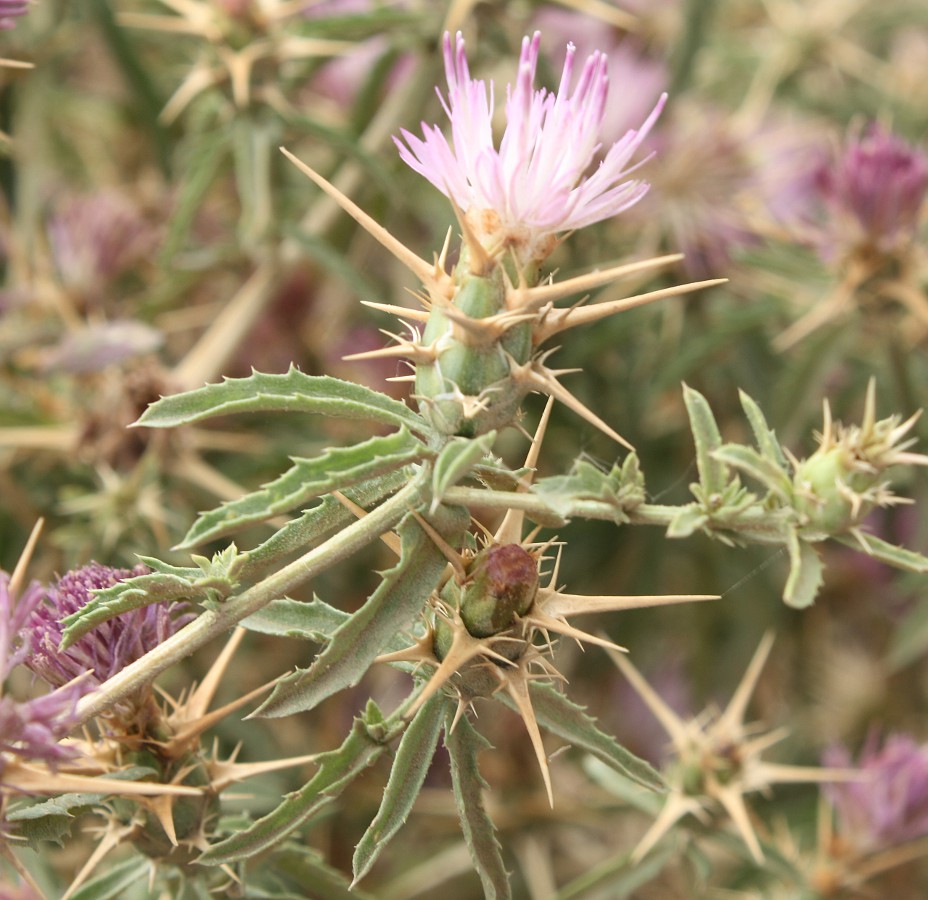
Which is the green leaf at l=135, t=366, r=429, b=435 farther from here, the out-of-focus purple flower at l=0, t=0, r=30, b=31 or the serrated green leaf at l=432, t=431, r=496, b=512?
the out-of-focus purple flower at l=0, t=0, r=30, b=31

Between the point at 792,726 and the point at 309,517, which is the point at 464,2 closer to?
the point at 309,517

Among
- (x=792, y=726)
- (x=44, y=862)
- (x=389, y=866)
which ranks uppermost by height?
(x=44, y=862)

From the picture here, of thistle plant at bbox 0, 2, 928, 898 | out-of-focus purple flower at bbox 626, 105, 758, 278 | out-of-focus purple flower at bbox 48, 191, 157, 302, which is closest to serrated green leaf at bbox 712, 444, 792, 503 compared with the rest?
thistle plant at bbox 0, 2, 928, 898

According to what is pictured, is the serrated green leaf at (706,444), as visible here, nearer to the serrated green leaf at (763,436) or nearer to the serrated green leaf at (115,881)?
the serrated green leaf at (763,436)

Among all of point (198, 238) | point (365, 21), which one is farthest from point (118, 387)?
point (198, 238)

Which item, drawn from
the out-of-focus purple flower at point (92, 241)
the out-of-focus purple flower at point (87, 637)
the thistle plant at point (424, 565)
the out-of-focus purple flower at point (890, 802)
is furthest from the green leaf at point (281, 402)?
the out-of-focus purple flower at point (92, 241)

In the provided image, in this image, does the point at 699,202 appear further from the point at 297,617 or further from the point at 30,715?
the point at 30,715
